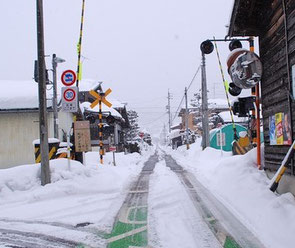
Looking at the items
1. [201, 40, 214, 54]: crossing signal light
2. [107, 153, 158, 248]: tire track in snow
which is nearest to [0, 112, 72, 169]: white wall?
[201, 40, 214, 54]: crossing signal light

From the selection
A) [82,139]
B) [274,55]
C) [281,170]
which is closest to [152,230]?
[281,170]

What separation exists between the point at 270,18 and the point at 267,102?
1.94 meters

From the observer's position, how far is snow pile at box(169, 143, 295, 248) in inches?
186

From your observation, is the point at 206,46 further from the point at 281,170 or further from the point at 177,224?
the point at 177,224

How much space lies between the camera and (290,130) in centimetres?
658

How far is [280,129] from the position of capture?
7234 millimetres

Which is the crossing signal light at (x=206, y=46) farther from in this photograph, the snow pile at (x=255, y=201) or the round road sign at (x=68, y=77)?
the round road sign at (x=68, y=77)

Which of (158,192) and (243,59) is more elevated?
(243,59)

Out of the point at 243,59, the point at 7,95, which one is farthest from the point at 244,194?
the point at 7,95

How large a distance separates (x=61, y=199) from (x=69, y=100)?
3.17 metres

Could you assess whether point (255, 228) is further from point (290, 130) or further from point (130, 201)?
point (130, 201)

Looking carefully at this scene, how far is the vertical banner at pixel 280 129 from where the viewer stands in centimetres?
673

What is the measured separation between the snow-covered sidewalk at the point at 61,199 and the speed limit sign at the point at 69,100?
1.50 metres

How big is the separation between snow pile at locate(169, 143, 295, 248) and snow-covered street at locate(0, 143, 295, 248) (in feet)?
0.05
